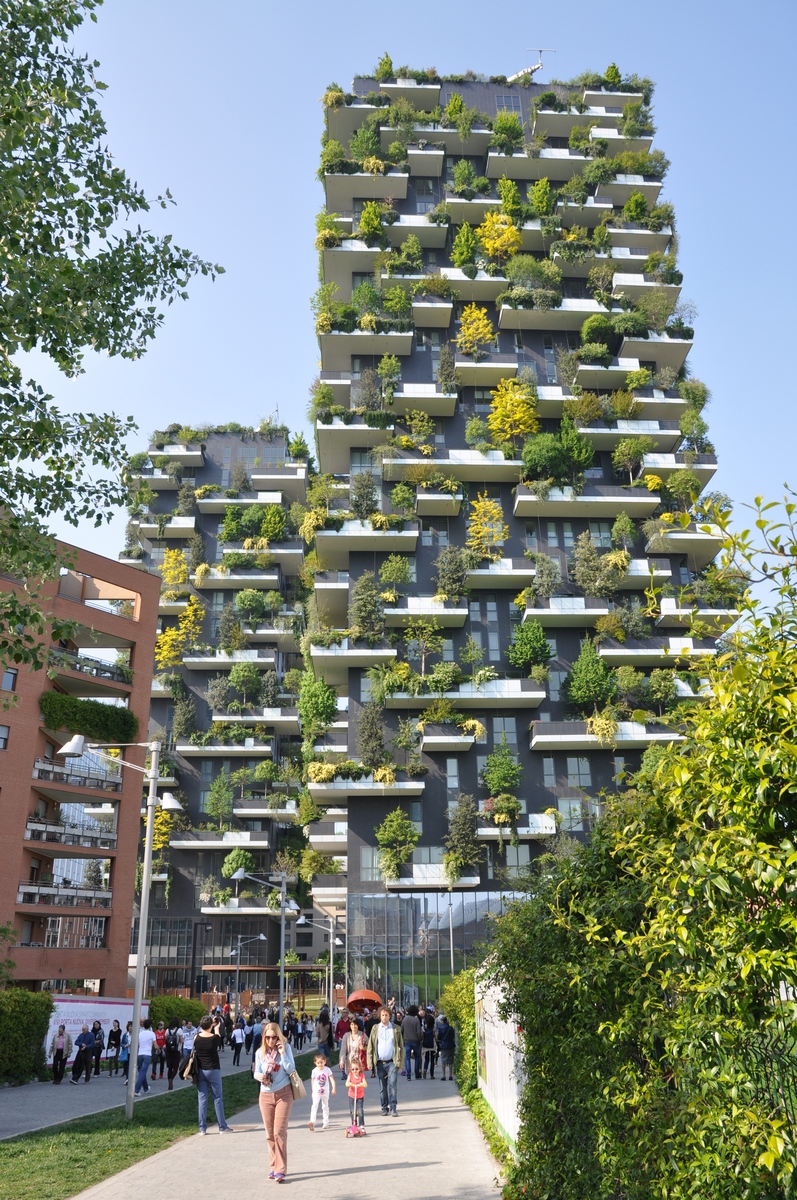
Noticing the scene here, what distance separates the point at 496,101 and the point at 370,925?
50.1 m

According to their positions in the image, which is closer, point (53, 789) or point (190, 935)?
point (53, 789)

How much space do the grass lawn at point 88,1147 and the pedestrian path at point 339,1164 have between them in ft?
1.24

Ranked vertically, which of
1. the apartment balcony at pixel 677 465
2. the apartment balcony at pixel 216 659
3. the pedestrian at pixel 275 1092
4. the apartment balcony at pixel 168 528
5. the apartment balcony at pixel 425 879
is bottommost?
the pedestrian at pixel 275 1092

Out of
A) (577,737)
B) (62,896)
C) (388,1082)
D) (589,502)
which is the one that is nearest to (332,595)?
(589,502)

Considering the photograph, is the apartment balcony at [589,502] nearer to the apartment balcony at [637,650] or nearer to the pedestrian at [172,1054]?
the apartment balcony at [637,650]

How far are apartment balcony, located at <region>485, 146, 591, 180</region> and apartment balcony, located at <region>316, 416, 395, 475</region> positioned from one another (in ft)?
62.0

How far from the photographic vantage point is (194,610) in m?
71.3

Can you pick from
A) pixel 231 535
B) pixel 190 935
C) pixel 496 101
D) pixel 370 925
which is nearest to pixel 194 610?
pixel 231 535

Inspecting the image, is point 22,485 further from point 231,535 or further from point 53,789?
point 231,535

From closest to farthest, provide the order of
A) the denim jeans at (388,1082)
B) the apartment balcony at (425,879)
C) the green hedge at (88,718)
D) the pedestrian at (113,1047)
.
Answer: the denim jeans at (388,1082) < the pedestrian at (113,1047) < the green hedge at (88,718) < the apartment balcony at (425,879)

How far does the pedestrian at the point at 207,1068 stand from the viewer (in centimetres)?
1582

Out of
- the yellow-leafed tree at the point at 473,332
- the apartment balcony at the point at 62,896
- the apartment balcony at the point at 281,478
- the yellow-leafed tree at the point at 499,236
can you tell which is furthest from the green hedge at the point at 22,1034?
the apartment balcony at the point at 281,478

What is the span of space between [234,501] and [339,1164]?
209 feet

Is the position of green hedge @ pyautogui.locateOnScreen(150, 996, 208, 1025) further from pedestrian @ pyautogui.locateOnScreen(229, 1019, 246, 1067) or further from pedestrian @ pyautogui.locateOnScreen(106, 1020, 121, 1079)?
pedestrian @ pyautogui.locateOnScreen(229, 1019, 246, 1067)
